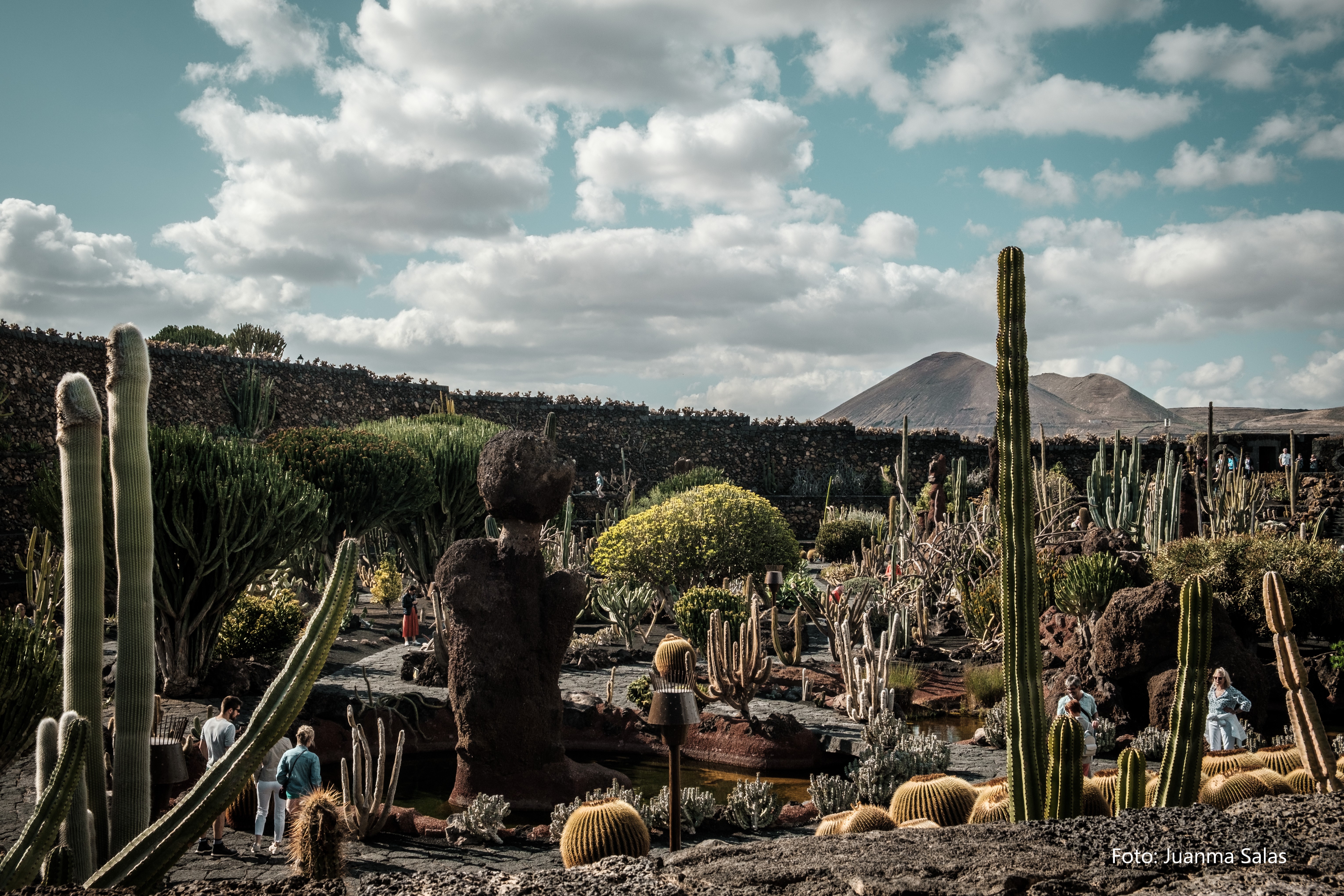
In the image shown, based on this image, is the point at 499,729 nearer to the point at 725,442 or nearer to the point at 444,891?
the point at 444,891

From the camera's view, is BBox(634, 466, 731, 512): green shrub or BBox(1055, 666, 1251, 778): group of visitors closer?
BBox(1055, 666, 1251, 778): group of visitors

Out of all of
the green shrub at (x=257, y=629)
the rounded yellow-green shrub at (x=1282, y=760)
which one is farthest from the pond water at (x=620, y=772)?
the green shrub at (x=257, y=629)

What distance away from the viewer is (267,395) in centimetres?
2353

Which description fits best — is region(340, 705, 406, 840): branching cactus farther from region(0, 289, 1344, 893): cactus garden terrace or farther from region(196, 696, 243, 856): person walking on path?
region(196, 696, 243, 856): person walking on path

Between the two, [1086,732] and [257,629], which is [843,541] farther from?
[1086,732]

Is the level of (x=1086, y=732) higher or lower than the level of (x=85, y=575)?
lower

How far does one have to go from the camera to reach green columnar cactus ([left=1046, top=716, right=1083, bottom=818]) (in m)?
3.90

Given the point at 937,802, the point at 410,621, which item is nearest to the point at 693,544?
the point at 410,621

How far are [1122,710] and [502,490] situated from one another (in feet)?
21.4

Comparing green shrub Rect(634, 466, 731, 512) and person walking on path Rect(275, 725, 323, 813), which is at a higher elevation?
green shrub Rect(634, 466, 731, 512)

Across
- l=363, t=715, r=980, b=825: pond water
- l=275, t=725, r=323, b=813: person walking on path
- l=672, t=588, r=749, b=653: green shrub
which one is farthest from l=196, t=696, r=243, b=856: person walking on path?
l=672, t=588, r=749, b=653: green shrub

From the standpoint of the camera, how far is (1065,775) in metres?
3.97

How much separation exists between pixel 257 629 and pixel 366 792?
6689mm

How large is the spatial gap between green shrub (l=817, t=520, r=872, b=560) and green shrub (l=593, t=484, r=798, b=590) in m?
7.99
